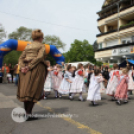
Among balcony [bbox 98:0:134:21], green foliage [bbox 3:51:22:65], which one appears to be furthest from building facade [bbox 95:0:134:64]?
green foliage [bbox 3:51:22:65]

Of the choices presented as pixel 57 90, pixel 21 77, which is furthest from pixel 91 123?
pixel 57 90

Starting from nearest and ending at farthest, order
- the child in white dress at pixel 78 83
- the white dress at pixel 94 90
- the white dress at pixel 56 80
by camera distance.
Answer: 1. the white dress at pixel 94 90
2. the child in white dress at pixel 78 83
3. the white dress at pixel 56 80

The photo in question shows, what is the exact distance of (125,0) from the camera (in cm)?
2784

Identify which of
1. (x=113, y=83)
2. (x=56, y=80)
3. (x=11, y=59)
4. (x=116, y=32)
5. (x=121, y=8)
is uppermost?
(x=121, y=8)

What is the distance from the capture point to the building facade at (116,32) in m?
25.9

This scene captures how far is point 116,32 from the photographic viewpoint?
28.5 meters

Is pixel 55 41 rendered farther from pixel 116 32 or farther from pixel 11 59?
pixel 116 32

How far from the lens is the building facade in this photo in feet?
84.8

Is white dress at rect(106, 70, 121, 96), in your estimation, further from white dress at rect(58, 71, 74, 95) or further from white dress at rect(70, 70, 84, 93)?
white dress at rect(58, 71, 74, 95)

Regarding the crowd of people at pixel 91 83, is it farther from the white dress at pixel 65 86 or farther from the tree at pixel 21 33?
the tree at pixel 21 33

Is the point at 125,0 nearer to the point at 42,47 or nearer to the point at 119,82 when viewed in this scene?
Answer: the point at 119,82

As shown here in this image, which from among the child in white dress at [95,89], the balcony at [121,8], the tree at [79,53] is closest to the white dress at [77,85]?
the child in white dress at [95,89]

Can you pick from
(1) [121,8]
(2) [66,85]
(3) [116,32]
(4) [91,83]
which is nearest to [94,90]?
(4) [91,83]

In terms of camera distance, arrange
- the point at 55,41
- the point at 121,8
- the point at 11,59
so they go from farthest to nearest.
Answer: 1. the point at 55,41
2. the point at 11,59
3. the point at 121,8
